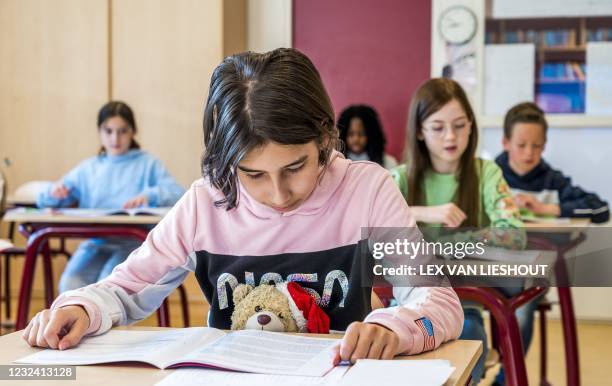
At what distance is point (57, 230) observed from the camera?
310 centimetres

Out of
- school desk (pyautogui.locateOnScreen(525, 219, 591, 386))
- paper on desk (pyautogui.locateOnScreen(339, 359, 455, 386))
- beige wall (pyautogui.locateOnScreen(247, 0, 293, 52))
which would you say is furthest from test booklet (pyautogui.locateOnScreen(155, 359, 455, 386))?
beige wall (pyautogui.locateOnScreen(247, 0, 293, 52))

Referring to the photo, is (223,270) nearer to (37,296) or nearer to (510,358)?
(510,358)

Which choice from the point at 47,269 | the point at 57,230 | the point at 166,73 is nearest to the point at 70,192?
the point at 47,269

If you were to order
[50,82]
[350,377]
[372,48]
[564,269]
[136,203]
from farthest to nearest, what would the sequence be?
[50,82] → [372,48] → [136,203] → [564,269] → [350,377]

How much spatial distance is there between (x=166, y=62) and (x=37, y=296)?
161cm

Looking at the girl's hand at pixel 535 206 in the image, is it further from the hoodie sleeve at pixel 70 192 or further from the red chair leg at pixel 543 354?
the hoodie sleeve at pixel 70 192

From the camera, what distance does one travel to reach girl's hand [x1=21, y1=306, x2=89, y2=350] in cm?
122

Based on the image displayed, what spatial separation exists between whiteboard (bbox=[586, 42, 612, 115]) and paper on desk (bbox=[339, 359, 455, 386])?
12.7ft

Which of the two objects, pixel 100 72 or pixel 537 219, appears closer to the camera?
pixel 537 219

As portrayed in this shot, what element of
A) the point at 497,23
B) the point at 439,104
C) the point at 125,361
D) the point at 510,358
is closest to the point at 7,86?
the point at 497,23

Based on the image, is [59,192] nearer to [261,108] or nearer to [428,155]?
[428,155]

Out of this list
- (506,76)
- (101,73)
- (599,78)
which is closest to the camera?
(599,78)

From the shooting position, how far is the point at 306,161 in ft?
4.45

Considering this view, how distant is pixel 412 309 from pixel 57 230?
212 centimetres
